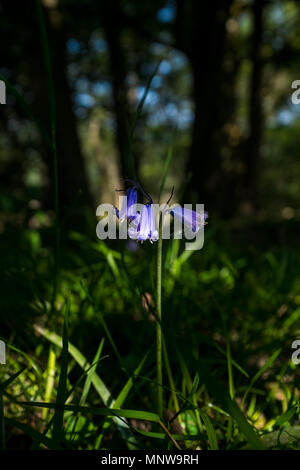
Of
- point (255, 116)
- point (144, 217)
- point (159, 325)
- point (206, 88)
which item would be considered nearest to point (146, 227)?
point (144, 217)

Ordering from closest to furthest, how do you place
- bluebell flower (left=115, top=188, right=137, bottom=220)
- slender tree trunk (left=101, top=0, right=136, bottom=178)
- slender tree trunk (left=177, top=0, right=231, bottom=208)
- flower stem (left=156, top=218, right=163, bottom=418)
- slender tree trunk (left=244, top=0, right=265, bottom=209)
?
Answer: 1. flower stem (left=156, top=218, right=163, bottom=418)
2. bluebell flower (left=115, top=188, right=137, bottom=220)
3. slender tree trunk (left=177, top=0, right=231, bottom=208)
4. slender tree trunk (left=101, top=0, right=136, bottom=178)
5. slender tree trunk (left=244, top=0, right=265, bottom=209)

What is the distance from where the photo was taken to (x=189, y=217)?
765 mm

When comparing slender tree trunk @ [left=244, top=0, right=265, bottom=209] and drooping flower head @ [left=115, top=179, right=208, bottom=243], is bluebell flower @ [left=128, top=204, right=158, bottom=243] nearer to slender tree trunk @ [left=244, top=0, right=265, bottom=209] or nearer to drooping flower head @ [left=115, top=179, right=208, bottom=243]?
drooping flower head @ [left=115, top=179, right=208, bottom=243]

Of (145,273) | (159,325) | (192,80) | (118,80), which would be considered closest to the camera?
(159,325)

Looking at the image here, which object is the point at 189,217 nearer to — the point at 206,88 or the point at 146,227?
the point at 146,227

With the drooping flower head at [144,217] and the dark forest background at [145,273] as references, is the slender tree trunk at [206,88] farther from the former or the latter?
the drooping flower head at [144,217]

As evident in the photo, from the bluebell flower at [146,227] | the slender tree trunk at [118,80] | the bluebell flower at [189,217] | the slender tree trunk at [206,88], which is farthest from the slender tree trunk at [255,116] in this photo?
the bluebell flower at [146,227]

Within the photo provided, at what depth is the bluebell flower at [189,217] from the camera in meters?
0.74

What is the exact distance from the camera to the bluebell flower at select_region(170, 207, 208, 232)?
736mm

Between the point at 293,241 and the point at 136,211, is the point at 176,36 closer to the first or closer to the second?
Result: the point at 293,241

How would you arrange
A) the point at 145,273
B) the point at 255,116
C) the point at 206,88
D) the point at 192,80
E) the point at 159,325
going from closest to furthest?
1. the point at 159,325
2. the point at 145,273
3. the point at 206,88
4. the point at 192,80
5. the point at 255,116

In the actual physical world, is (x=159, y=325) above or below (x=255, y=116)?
below

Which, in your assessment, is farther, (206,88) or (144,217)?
(206,88)

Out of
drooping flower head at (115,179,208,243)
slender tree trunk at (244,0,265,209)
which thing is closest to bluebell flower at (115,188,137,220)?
drooping flower head at (115,179,208,243)
